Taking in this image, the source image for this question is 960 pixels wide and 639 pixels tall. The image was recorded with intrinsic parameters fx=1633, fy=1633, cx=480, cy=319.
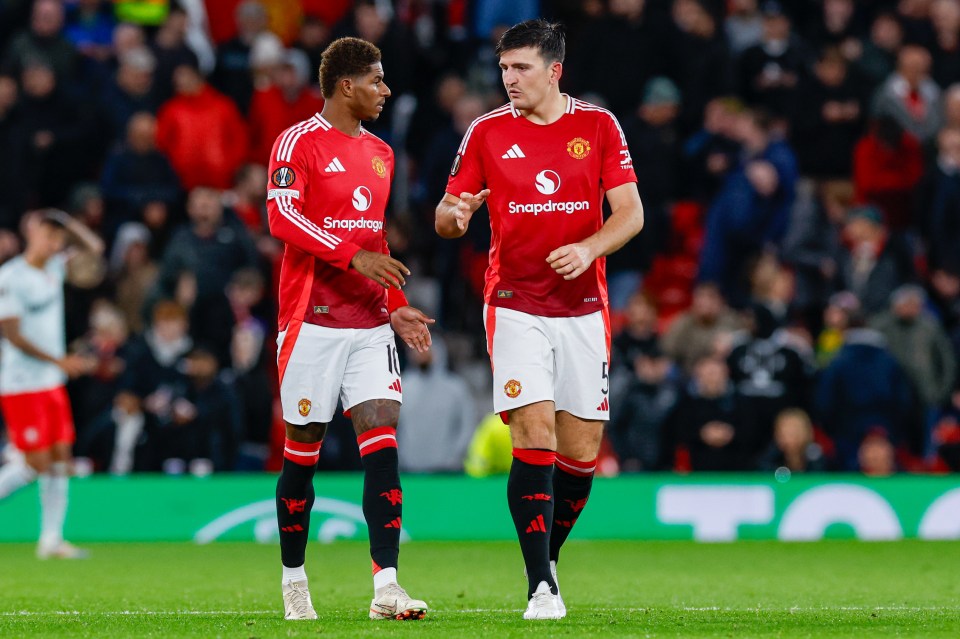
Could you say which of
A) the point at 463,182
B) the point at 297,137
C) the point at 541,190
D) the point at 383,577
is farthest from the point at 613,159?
the point at 383,577

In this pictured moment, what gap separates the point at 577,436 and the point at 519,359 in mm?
658

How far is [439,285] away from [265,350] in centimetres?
215

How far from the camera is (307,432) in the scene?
7680 millimetres

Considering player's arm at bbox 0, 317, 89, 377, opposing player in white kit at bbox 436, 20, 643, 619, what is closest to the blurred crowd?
player's arm at bbox 0, 317, 89, 377

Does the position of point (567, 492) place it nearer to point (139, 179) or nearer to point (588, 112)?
point (588, 112)

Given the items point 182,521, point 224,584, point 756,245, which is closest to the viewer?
point 224,584

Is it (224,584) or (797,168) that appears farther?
(797,168)

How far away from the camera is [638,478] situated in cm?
1443

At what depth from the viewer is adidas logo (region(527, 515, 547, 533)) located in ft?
24.2

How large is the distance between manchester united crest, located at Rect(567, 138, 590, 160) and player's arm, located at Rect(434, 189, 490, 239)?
48cm

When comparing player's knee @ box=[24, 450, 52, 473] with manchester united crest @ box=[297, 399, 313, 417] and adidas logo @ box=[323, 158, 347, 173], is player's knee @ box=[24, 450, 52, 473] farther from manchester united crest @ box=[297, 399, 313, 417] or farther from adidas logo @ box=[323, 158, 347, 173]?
adidas logo @ box=[323, 158, 347, 173]

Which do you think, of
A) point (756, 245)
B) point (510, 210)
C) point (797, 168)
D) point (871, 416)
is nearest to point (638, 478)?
point (871, 416)

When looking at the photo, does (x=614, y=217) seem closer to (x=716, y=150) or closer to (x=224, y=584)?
(x=224, y=584)

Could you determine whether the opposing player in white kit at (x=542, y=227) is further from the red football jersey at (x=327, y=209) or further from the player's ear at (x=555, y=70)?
the red football jersey at (x=327, y=209)
